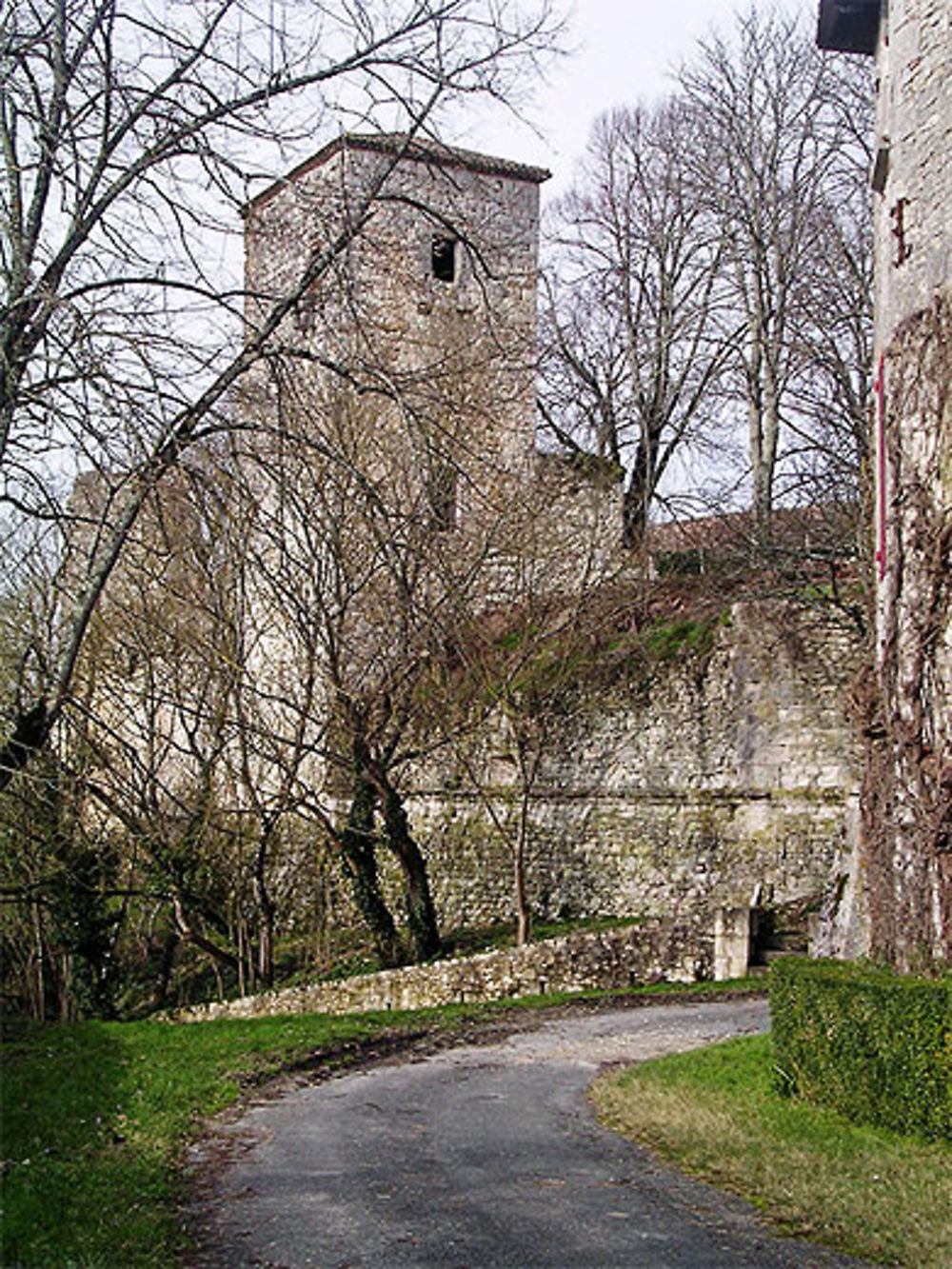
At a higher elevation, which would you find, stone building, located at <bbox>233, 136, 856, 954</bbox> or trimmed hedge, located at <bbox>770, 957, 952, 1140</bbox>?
stone building, located at <bbox>233, 136, 856, 954</bbox>

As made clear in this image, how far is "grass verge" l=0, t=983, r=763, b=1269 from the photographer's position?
662cm

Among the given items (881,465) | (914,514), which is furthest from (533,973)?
(914,514)

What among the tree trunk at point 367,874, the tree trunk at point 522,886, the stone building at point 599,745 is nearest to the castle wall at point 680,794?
the stone building at point 599,745

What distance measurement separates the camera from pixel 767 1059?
37.1 feet

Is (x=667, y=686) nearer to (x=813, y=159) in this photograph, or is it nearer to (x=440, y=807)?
(x=440, y=807)

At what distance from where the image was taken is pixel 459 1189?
26.2 feet

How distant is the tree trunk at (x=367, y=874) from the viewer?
1898 cm

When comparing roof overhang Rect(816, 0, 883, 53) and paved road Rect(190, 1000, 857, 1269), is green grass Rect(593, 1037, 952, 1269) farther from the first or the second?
roof overhang Rect(816, 0, 883, 53)

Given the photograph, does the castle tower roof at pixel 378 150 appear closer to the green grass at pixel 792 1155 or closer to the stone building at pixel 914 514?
the stone building at pixel 914 514

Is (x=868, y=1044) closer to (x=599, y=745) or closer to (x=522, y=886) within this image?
(x=522, y=886)

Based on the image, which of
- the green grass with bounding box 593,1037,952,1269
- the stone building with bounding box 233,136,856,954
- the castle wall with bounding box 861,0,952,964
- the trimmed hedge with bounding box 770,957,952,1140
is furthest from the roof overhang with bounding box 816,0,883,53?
the green grass with bounding box 593,1037,952,1269

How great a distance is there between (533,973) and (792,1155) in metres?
8.79

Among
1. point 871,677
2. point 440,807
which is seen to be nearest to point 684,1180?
point 871,677

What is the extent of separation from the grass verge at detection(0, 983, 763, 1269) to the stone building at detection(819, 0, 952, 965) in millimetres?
5152
